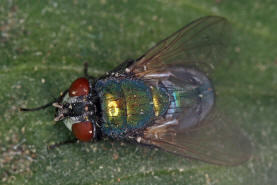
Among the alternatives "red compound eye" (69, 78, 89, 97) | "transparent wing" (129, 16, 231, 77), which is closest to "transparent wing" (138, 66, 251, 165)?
"transparent wing" (129, 16, 231, 77)

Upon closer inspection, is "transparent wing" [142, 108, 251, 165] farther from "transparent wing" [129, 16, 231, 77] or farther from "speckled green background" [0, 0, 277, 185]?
"transparent wing" [129, 16, 231, 77]

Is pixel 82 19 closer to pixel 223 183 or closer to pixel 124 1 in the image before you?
pixel 124 1

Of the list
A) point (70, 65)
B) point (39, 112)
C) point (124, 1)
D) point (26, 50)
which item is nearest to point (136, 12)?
point (124, 1)

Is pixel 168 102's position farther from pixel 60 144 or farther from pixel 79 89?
pixel 60 144

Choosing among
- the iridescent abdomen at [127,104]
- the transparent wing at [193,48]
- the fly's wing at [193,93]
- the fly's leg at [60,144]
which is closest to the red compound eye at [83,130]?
the iridescent abdomen at [127,104]

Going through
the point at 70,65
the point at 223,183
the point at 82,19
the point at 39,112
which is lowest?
the point at 223,183

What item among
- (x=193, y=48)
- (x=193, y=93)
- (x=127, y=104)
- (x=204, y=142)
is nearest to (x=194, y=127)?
(x=204, y=142)
